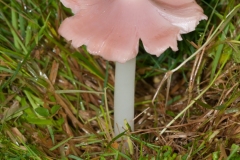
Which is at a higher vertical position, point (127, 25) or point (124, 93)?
point (127, 25)

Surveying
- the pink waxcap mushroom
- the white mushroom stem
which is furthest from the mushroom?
the white mushroom stem

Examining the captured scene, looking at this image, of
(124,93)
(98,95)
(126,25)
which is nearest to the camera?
(126,25)

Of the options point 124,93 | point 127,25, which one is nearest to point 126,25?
point 127,25

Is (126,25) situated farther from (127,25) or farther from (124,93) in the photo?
(124,93)

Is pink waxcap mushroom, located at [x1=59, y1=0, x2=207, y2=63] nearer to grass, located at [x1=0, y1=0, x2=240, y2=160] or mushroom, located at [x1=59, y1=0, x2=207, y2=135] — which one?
mushroom, located at [x1=59, y1=0, x2=207, y2=135]

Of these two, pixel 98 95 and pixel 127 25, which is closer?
pixel 127 25

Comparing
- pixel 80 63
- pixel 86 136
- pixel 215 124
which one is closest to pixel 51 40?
pixel 80 63

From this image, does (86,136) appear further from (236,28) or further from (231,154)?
(236,28)
